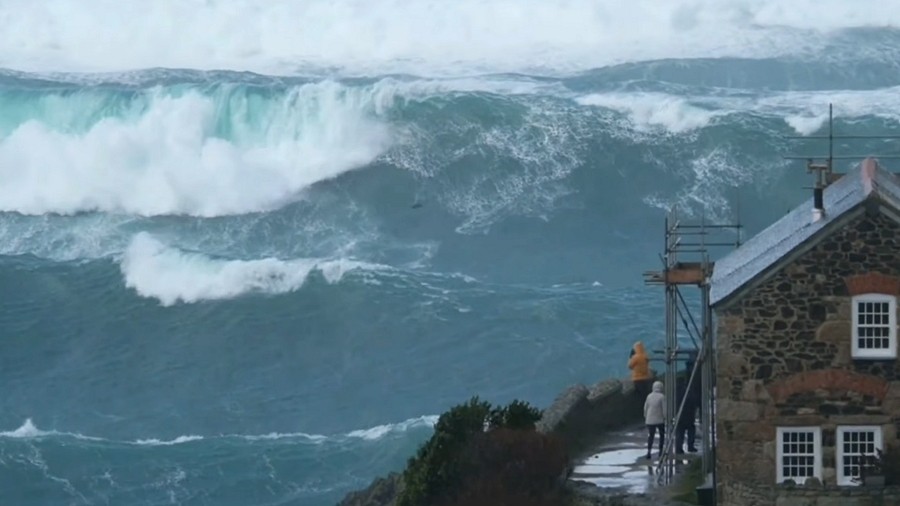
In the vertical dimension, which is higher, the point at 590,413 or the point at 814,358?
the point at 814,358

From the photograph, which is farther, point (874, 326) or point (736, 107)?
point (736, 107)

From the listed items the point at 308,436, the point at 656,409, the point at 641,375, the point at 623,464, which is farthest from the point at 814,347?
the point at 308,436

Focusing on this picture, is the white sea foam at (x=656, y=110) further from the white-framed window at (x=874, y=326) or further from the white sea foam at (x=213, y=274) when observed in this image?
the white-framed window at (x=874, y=326)

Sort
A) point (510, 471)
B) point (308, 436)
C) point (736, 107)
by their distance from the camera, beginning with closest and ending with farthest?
point (510, 471) → point (308, 436) → point (736, 107)

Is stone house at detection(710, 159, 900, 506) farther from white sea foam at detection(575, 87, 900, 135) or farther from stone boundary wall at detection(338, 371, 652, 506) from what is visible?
white sea foam at detection(575, 87, 900, 135)

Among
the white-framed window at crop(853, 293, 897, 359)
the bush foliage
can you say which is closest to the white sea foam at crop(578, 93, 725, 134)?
the bush foliage

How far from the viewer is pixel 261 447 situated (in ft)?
111

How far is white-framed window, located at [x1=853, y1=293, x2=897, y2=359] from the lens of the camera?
71.8 ft

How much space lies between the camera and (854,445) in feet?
72.1

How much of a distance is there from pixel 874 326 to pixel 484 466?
370 cm

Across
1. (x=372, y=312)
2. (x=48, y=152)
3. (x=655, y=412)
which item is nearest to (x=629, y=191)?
(x=372, y=312)

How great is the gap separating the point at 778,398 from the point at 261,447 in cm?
1309

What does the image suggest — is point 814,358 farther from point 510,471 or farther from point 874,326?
point 510,471

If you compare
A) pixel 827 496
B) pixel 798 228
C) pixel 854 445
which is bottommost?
pixel 827 496
